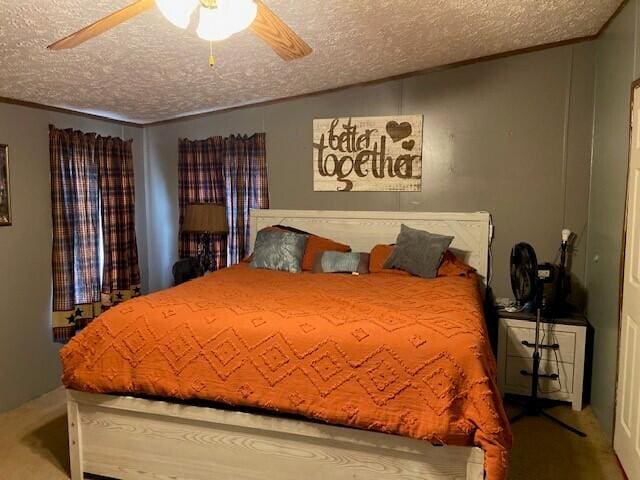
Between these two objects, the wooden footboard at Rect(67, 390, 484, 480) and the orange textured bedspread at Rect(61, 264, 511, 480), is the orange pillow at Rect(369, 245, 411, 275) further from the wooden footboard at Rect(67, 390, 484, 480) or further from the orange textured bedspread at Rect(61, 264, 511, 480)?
the wooden footboard at Rect(67, 390, 484, 480)

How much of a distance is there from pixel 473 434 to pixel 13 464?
95.0 inches

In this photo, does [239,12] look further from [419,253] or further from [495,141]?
[495,141]

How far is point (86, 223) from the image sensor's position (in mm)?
3814

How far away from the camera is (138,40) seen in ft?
8.28

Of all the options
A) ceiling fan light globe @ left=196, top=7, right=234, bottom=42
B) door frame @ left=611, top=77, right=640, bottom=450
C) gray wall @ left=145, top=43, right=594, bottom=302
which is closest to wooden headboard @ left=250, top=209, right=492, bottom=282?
gray wall @ left=145, top=43, right=594, bottom=302

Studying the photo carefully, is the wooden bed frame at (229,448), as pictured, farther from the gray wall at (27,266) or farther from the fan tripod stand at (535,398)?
the fan tripod stand at (535,398)

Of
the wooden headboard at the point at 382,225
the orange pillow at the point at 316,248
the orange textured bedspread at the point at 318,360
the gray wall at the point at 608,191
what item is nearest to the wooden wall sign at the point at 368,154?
the wooden headboard at the point at 382,225

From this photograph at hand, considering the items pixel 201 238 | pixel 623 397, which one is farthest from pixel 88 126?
pixel 623 397

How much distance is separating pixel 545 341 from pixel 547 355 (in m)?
0.09

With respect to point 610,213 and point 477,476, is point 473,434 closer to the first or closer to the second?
point 477,476

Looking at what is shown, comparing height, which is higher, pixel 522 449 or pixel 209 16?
pixel 209 16

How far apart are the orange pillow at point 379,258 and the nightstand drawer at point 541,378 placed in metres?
1.01

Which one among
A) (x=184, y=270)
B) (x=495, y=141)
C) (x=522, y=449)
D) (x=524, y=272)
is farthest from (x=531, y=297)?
(x=184, y=270)

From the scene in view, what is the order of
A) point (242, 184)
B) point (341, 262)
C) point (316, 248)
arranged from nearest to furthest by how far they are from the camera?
point (341, 262), point (316, 248), point (242, 184)
